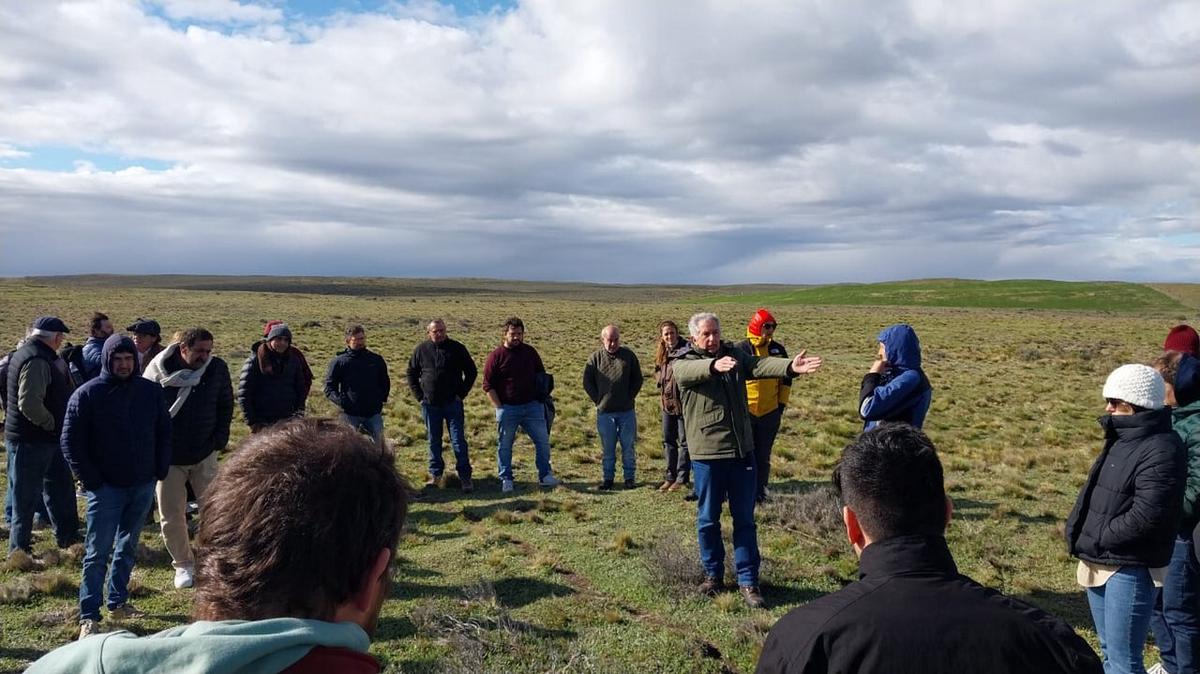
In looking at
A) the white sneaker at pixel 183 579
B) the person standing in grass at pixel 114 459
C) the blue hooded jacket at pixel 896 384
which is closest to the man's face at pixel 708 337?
the blue hooded jacket at pixel 896 384

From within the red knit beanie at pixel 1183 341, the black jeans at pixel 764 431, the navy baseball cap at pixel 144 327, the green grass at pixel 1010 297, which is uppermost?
the green grass at pixel 1010 297

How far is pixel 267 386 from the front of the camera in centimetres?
732

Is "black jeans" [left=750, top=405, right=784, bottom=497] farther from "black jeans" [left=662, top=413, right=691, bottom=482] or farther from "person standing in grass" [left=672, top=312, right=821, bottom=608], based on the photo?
"person standing in grass" [left=672, top=312, right=821, bottom=608]

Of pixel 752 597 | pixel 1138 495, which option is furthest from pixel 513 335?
pixel 1138 495

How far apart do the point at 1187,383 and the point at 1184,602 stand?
3.99 feet

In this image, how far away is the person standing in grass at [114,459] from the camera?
4.95 m

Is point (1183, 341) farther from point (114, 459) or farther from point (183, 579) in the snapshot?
point (183, 579)

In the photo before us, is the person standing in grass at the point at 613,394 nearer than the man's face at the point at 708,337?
No

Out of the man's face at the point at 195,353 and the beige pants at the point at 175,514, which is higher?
the man's face at the point at 195,353

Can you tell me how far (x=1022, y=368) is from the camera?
2350 centimetres

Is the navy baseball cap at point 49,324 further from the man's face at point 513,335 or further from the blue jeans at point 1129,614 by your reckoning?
the blue jeans at point 1129,614

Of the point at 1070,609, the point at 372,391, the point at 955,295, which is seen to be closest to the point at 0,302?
the point at 372,391

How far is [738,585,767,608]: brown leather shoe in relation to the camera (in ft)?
17.6

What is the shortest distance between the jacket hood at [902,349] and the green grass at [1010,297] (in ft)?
237
